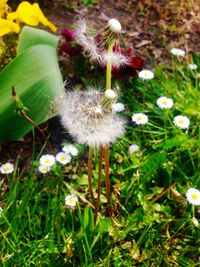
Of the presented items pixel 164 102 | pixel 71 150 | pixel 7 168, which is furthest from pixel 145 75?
pixel 7 168

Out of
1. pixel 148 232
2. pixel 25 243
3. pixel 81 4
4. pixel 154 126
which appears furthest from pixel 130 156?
pixel 81 4

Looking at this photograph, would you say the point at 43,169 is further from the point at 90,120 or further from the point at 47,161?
the point at 90,120

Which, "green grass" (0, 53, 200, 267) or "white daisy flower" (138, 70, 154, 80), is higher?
"white daisy flower" (138, 70, 154, 80)

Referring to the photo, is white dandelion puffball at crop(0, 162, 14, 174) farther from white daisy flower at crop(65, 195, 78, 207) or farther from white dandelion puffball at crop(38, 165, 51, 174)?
white daisy flower at crop(65, 195, 78, 207)

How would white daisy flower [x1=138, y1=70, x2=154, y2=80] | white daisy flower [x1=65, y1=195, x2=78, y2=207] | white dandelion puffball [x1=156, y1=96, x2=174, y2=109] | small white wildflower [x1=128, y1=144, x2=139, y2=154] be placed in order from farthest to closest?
white daisy flower [x1=138, y1=70, x2=154, y2=80] → white dandelion puffball [x1=156, y1=96, x2=174, y2=109] → small white wildflower [x1=128, y1=144, x2=139, y2=154] → white daisy flower [x1=65, y1=195, x2=78, y2=207]

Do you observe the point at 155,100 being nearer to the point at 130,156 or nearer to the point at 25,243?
the point at 130,156

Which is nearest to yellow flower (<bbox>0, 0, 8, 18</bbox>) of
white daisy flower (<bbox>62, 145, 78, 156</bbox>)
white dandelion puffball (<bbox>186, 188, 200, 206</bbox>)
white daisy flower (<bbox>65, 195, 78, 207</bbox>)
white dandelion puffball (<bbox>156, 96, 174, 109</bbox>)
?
white daisy flower (<bbox>62, 145, 78, 156</bbox>)

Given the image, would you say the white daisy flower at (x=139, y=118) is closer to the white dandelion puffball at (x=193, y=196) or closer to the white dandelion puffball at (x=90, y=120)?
the white dandelion puffball at (x=193, y=196)

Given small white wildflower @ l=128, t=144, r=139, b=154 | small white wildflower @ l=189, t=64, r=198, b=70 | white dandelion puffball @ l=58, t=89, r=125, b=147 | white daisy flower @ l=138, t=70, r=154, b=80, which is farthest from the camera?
small white wildflower @ l=189, t=64, r=198, b=70

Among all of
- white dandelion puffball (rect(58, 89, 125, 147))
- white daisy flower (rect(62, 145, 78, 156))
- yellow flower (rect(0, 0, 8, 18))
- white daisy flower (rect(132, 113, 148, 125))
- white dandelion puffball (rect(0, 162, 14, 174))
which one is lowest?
white daisy flower (rect(132, 113, 148, 125))
